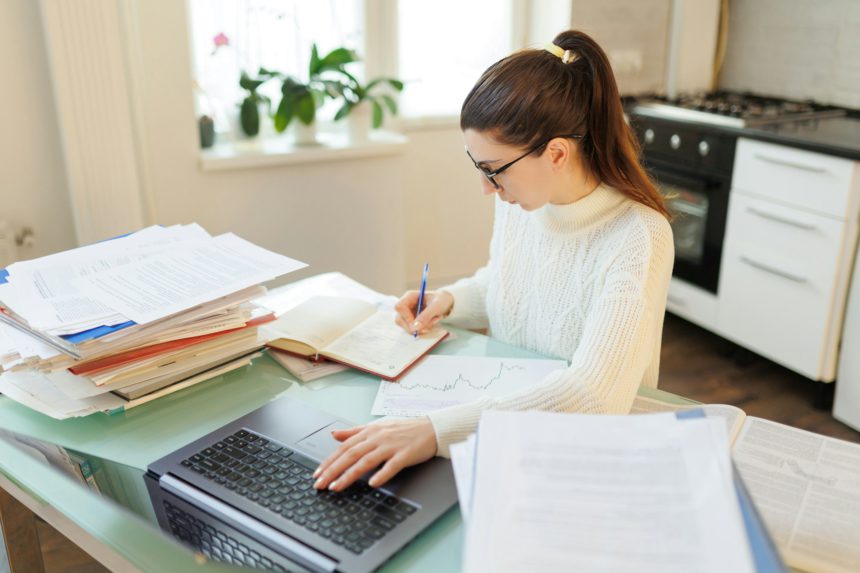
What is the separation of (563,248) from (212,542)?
2.72 feet

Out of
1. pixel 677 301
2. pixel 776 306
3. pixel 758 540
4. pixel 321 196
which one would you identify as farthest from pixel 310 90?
pixel 758 540

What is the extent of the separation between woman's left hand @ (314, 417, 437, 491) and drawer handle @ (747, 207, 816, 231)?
75.0 inches

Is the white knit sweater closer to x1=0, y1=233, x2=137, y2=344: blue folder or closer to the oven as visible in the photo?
x1=0, y1=233, x2=137, y2=344: blue folder

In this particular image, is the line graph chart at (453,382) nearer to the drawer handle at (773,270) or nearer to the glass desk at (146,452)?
the glass desk at (146,452)

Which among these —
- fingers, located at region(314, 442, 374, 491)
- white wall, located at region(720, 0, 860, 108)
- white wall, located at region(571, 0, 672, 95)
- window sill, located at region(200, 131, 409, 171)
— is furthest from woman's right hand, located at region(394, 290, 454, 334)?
white wall, located at region(720, 0, 860, 108)

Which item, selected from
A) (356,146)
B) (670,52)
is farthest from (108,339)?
(670,52)

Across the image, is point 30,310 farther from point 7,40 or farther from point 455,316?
point 7,40

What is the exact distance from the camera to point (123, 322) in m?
1.10

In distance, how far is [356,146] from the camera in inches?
108

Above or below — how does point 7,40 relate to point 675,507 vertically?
above

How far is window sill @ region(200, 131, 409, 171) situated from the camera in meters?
2.58

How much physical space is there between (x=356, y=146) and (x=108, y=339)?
1745 millimetres

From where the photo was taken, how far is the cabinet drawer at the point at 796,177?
2323 millimetres

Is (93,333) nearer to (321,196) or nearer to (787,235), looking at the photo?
(321,196)
